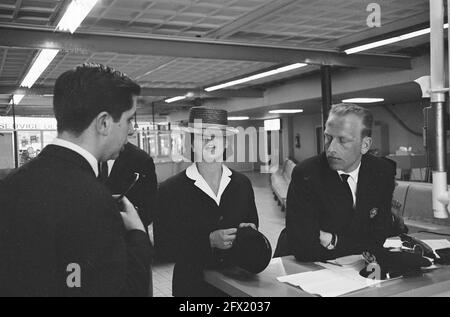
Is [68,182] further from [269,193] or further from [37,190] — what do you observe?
[269,193]

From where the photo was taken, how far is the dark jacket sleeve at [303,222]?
6.06 ft

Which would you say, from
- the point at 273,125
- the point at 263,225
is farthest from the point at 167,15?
the point at 273,125

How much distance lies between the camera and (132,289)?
107 cm

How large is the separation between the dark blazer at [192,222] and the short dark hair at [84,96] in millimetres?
870

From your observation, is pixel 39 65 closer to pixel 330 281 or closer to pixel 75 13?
pixel 75 13

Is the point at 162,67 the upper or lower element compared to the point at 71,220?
upper

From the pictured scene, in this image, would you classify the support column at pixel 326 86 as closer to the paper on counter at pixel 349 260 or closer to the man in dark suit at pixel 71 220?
the paper on counter at pixel 349 260

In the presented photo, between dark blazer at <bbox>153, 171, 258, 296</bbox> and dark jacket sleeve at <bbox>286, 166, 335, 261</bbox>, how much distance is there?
0.21m

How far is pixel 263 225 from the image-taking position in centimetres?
734

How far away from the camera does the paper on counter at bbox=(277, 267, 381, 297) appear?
4.84 feet

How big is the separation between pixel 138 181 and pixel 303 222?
1184mm
